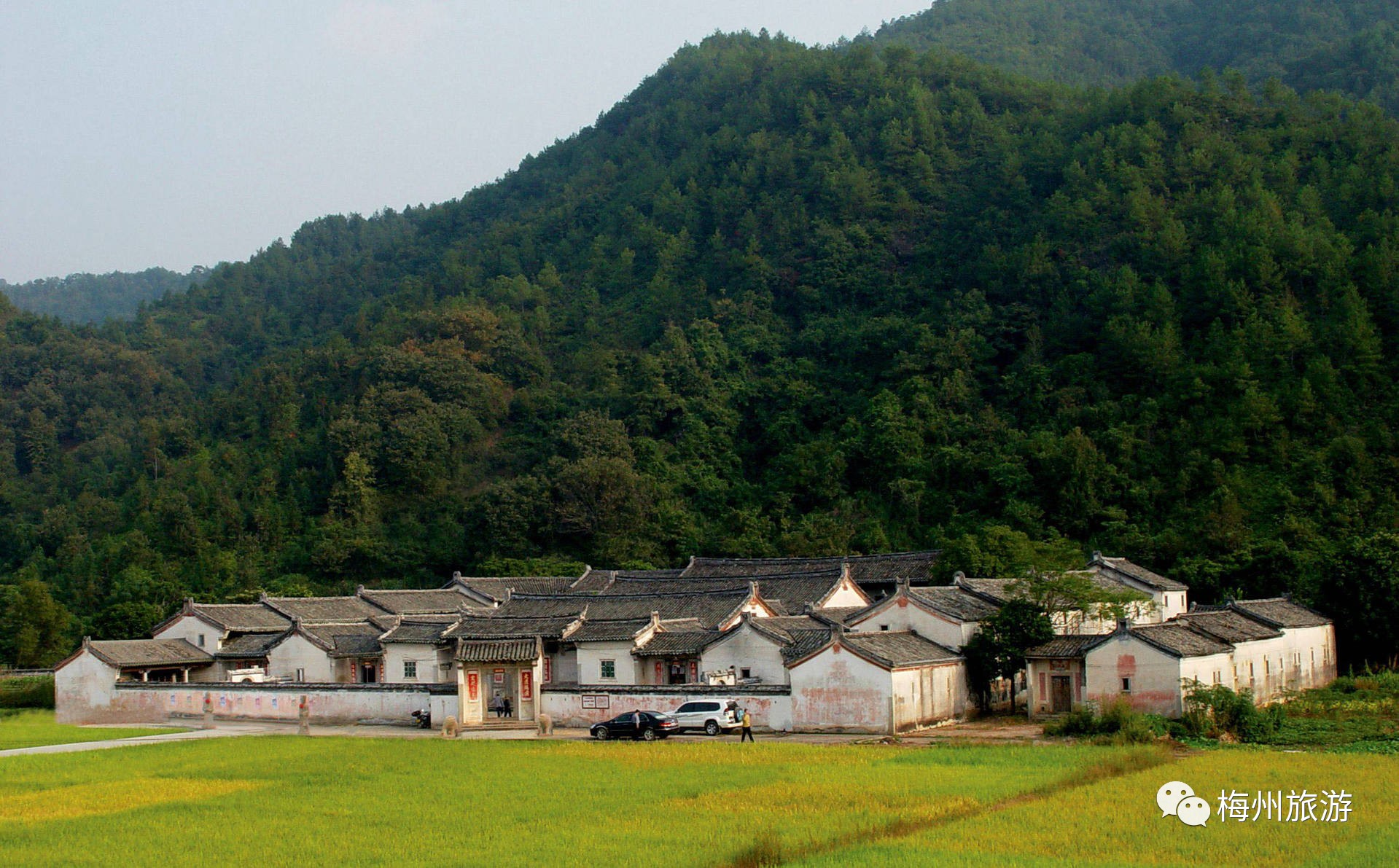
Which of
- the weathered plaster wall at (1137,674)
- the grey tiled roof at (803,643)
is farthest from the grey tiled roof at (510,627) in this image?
the weathered plaster wall at (1137,674)

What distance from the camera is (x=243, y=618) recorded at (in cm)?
5047

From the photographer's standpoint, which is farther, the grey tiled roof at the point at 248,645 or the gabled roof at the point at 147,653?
the grey tiled roof at the point at 248,645

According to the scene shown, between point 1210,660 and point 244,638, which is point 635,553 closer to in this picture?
point 244,638

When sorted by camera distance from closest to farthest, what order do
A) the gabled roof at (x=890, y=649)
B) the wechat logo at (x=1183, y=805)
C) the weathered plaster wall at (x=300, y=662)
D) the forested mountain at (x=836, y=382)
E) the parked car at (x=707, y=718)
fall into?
the wechat logo at (x=1183, y=805), the gabled roof at (x=890, y=649), the parked car at (x=707, y=718), the weathered plaster wall at (x=300, y=662), the forested mountain at (x=836, y=382)

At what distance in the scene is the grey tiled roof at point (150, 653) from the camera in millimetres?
44875

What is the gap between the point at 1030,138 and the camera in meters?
90.1

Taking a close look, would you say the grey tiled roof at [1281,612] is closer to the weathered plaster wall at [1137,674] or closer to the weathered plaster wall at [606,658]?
the weathered plaster wall at [1137,674]

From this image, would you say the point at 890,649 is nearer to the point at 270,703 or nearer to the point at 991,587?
the point at 991,587

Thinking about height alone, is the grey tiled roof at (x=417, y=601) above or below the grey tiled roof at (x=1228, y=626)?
above

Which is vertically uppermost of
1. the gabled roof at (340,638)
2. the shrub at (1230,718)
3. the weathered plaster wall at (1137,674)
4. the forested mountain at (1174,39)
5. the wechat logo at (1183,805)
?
the forested mountain at (1174,39)

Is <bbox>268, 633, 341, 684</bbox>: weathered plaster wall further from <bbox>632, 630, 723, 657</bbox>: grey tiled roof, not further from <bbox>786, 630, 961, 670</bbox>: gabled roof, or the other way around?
<bbox>786, 630, 961, 670</bbox>: gabled roof

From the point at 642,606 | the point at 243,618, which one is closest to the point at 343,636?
the point at 243,618

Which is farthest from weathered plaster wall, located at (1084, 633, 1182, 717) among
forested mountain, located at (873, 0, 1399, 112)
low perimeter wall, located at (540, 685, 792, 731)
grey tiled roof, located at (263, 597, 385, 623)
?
forested mountain, located at (873, 0, 1399, 112)

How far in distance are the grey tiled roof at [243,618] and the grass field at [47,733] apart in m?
6.82
